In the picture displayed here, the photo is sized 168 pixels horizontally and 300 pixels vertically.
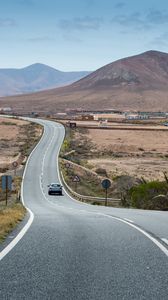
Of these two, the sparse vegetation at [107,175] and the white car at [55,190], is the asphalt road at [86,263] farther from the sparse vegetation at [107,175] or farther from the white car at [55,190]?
the white car at [55,190]

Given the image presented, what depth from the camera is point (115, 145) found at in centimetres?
10506

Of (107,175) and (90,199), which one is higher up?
(90,199)

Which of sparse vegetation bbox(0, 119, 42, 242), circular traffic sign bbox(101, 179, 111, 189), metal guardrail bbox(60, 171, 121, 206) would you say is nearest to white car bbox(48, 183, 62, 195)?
metal guardrail bbox(60, 171, 121, 206)

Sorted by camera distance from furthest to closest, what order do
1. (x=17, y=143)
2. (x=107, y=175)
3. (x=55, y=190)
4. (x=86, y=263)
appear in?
(x=17, y=143), (x=107, y=175), (x=55, y=190), (x=86, y=263)

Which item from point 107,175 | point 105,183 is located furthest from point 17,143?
point 105,183

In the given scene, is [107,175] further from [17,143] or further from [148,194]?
[17,143]

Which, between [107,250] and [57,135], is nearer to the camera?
[107,250]

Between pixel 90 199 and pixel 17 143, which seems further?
pixel 17 143

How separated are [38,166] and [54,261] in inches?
2627

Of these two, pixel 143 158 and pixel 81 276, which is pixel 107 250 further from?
pixel 143 158

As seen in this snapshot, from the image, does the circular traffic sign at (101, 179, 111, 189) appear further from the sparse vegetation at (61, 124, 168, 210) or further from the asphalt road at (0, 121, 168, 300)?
the asphalt road at (0, 121, 168, 300)

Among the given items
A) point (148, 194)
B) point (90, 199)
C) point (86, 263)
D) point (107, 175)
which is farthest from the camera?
point (107, 175)

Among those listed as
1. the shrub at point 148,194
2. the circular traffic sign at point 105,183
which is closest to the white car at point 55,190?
the circular traffic sign at point 105,183

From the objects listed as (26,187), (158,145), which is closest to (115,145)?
(158,145)
